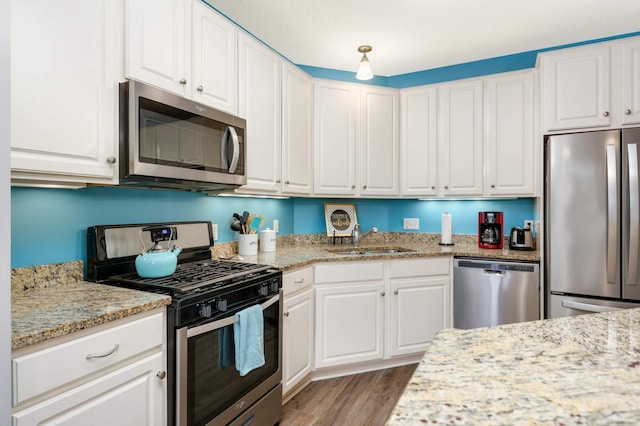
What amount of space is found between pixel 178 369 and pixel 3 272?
2.44 ft

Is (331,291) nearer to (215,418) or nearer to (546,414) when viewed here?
(215,418)

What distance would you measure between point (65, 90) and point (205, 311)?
3.26ft

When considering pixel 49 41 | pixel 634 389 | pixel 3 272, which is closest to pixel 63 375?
pixel 3 272

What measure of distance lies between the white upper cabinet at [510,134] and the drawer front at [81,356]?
270 centimetres

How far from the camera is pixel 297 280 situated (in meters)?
2.25

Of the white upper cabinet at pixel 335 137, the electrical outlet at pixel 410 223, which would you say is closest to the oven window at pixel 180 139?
the white upper cabinet at pixel 335 137

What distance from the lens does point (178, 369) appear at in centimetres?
137

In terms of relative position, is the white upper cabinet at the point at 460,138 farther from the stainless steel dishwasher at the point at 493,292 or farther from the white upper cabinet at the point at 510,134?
the stainless steel dishwasher at the point at 493,292

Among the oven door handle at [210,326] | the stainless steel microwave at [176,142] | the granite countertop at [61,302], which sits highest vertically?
the stainless steel microwave at [176,142]

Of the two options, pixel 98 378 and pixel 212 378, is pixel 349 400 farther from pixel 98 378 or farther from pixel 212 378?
pixel 98 378

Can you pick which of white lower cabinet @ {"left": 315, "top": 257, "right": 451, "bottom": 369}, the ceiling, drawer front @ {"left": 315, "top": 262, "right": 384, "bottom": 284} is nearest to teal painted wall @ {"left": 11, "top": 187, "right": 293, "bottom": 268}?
drawer front @ {"left": 315, "top": 262, "right": 384, "bottom": 284}

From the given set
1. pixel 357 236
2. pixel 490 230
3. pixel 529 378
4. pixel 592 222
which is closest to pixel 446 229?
pixel 490 230

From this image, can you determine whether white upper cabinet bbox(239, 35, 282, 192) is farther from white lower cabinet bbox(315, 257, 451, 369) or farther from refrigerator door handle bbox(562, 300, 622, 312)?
refrigerator door handle bbox(562, 300, 622, 312)

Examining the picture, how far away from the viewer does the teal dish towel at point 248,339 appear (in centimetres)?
161
